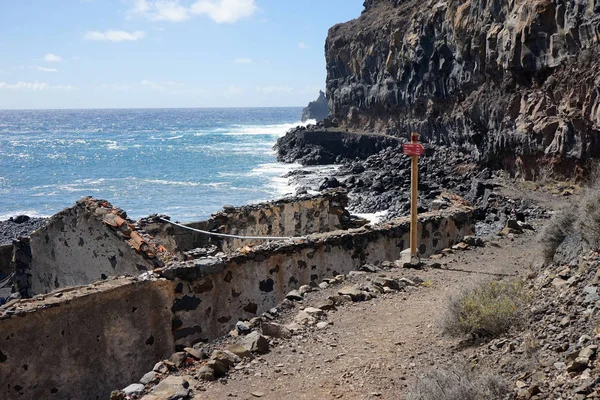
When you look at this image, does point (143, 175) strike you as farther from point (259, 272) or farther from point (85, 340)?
point (85, 340)

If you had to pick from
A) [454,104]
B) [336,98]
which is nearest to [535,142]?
[454,104]

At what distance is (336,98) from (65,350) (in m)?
66.7

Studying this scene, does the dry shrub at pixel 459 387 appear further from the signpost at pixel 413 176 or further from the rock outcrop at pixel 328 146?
the rock outcrop at pixel 328 146

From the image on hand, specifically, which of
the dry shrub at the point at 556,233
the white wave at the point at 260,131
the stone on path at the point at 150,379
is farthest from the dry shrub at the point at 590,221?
the white wave at the point at 260,131

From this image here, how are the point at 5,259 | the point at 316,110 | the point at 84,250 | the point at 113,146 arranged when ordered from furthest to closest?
the point at 316,110
the point at 113,146
the point at 5,259
the point at 84,250

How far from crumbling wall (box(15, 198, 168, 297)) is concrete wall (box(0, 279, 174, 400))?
1.51 m

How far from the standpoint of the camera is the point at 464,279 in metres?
8.67

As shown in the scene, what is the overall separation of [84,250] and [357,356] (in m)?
5.71

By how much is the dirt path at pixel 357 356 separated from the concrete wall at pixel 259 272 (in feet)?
2.88

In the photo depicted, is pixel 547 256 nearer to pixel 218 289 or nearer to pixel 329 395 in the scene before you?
pixel 329 395

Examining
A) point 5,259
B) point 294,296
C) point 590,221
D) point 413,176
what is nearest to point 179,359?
point 294,296

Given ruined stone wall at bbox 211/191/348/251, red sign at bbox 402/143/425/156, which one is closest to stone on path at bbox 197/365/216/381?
red sign at bbox 402/143/425/156

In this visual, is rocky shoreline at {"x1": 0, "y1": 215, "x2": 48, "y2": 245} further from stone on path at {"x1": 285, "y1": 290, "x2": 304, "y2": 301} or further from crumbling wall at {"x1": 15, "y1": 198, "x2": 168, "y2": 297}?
stone on path at {"x1": 285, "y1": 290, "x2": 304, "y2": 301}

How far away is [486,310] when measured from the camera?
5543 millimetres
